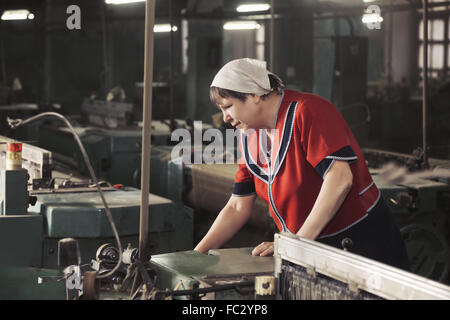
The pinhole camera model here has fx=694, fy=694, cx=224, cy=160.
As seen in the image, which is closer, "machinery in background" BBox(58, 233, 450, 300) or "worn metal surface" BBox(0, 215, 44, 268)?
"machinery in background" BBox(58, 233, 450, 300)

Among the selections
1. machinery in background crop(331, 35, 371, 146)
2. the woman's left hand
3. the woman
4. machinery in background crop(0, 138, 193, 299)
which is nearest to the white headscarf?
the woman

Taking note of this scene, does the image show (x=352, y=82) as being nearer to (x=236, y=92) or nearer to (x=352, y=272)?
(x=236, y=92)

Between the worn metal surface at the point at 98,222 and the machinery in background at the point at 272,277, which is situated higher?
the machinery in background at the point at 272,277

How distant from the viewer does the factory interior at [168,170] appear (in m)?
1.73

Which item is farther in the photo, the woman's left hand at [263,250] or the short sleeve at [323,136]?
the woman's left hand at [263,250]

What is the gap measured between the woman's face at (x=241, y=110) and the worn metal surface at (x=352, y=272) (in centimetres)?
52

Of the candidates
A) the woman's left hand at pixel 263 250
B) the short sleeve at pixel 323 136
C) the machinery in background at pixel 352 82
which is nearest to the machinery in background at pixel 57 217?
the woman's left hand at pixel 263 250

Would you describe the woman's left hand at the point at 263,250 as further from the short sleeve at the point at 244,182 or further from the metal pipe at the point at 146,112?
the metal pipe at the point at 146,112

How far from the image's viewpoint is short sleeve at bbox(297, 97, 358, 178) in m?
1.94

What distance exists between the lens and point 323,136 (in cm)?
194

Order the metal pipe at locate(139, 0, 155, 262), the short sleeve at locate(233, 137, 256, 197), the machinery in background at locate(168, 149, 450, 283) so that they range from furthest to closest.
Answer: the machinery in background at locate(168, 149, 450, 283) → the short sleeve at locate(233, 137, 256, 197) → the metal pipe at locate(139, 0, 155, 262)

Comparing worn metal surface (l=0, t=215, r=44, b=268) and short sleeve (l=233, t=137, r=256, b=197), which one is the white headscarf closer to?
short sleeve (l=233, t=137, r=256, b=197)

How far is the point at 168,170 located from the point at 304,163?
3.34m

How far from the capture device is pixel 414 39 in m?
16.1
